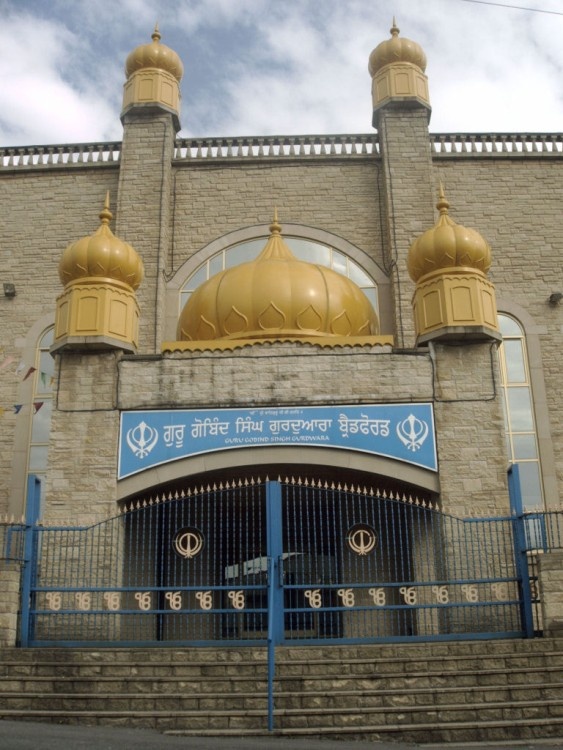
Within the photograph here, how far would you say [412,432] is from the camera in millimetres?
10391

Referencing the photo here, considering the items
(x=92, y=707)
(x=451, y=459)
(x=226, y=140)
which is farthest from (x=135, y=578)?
(x=226, y=140)

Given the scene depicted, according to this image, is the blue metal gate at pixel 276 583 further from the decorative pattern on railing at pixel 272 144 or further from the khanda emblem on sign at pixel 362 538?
the decorative pattern on railing at pixel 272 144

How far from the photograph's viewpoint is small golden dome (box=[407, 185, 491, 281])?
11445mm

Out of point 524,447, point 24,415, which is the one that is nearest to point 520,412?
point 524,447

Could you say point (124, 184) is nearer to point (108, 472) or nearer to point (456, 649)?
point (108, 472)

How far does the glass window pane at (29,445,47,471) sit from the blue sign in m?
5.19

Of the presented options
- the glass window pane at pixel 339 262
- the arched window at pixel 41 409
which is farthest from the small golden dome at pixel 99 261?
the glass window pane at pixel 339 262

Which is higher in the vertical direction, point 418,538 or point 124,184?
point 124,184

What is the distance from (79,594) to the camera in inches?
373

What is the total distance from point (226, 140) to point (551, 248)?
700cm

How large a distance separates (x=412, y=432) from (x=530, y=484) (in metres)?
5.23

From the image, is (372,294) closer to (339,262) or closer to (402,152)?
(339,262)

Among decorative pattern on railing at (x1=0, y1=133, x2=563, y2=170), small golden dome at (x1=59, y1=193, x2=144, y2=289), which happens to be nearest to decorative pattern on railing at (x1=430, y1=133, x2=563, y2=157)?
decorative pattern on railing at (x1=0, y1=133, x2=563, y2=170)

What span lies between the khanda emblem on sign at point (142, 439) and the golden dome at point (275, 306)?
6.93 feet
